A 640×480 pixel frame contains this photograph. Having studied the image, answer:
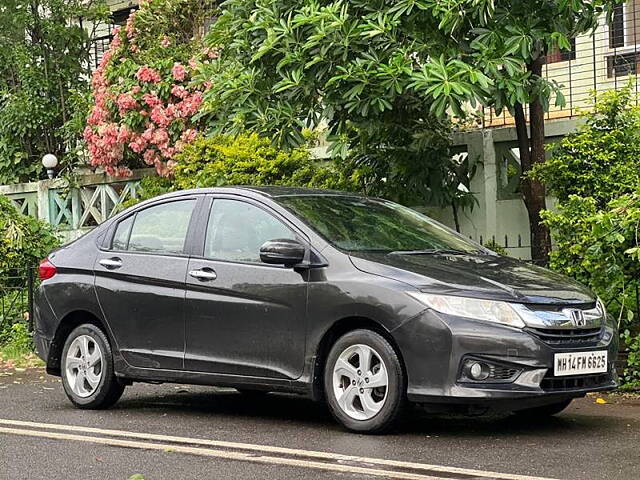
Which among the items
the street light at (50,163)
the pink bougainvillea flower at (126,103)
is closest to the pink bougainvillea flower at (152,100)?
the pink bougainvillea flower at (126,103)

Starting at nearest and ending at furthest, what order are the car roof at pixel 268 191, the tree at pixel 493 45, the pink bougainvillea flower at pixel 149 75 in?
1. the car roof at pixel 268 191
2. the tree at pixel 493 45
3. the pink bougainvillea flower at pixel 149 75

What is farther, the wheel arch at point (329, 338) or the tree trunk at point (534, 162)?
the tree trunk at point (534, 162)

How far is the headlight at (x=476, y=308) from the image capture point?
7.36m

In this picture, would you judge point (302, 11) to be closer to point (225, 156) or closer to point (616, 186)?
point (616, 186)

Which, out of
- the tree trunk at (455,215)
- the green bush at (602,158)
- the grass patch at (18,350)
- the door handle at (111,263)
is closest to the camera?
the door handle at (111,263)

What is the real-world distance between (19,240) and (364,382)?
9.08 metres

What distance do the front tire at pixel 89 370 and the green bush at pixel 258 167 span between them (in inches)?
191

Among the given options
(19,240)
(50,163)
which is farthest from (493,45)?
(50,163)

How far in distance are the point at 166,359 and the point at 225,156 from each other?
20.0ft

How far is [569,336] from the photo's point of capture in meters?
7.61

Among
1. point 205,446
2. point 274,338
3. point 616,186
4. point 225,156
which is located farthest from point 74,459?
point 225,156

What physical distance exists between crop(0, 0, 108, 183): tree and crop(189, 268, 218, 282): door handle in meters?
11.2

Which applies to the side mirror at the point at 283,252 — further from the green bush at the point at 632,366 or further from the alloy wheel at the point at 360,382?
the green bush at the point at 632,366

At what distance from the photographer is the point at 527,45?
10.5 meters
